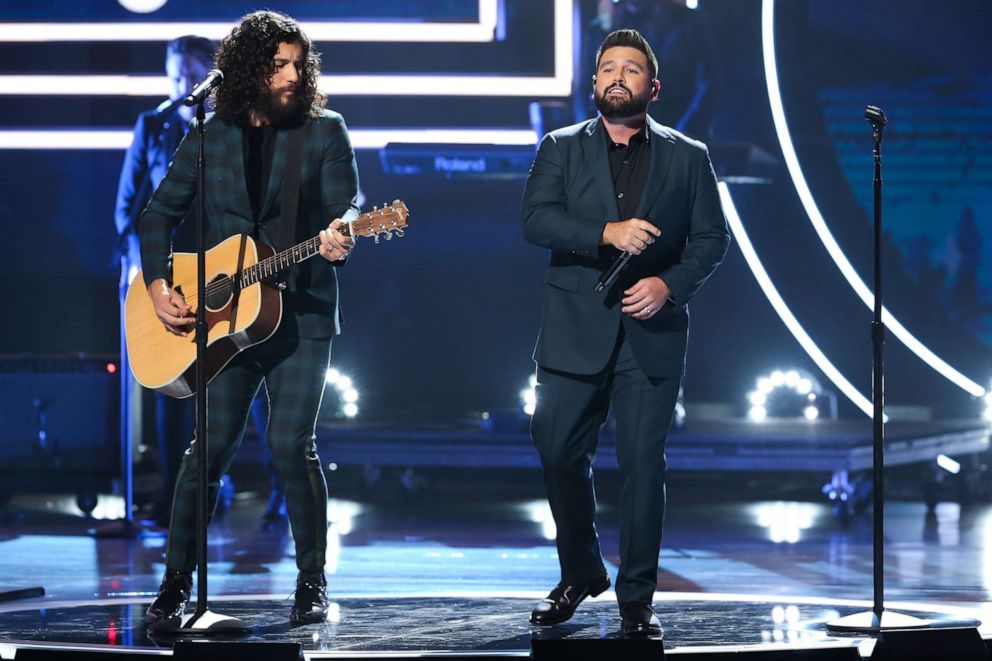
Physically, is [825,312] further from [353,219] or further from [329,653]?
[329,653]

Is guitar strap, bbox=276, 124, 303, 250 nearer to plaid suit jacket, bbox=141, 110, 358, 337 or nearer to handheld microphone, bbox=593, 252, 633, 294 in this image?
plaid suit jacket, bbox=141, 110, 358, 337

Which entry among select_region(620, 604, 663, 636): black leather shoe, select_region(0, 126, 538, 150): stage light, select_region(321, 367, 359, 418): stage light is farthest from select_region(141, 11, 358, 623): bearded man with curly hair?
select_region(321, 367, 359, 418): stage light

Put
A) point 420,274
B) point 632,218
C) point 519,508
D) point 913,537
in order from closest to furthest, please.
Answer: point 632,218 → point 913,537 → point 519,508 → point 420,274

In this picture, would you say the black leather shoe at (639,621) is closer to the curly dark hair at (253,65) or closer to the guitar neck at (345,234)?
the guitar neck at (345,234)

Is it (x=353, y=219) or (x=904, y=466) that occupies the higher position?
(x=353, y=219)

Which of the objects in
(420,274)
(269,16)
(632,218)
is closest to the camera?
(632,218)

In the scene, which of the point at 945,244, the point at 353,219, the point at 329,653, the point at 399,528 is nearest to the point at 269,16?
the point at 353,219

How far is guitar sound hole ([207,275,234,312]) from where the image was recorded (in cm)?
397

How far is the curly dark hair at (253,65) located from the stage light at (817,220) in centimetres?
456

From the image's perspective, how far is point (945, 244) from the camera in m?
8.41

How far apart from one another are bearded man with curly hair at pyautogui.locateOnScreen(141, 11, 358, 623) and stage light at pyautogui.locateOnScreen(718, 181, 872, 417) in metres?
4.38

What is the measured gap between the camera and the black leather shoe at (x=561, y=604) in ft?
12.7

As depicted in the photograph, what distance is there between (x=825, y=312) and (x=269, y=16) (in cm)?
513

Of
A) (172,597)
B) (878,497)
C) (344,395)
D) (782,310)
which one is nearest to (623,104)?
(878,497)
